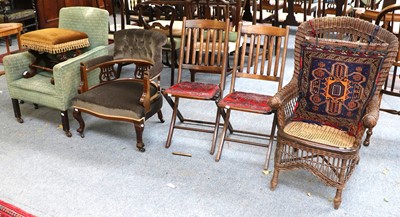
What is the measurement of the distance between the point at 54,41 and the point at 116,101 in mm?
907

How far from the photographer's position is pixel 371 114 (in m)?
2.20

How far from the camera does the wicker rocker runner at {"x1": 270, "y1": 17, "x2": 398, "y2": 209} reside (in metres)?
2.33

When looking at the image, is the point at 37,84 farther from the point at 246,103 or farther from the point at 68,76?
the point at 246,103

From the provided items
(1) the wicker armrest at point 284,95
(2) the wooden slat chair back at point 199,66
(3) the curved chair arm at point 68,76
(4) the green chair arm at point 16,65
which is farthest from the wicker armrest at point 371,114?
(4) the green chair arm at point 16,65

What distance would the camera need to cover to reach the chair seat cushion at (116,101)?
113 inches

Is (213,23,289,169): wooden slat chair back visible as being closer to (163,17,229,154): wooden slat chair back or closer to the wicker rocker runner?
(163,17,229,154): wooden slat chair back

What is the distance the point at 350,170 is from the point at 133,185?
1.42 m

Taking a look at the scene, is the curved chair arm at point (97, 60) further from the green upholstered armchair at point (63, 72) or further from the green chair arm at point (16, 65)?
the green chair arm at point (16, 65)

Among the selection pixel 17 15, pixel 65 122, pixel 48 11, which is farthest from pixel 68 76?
pixel 48 11

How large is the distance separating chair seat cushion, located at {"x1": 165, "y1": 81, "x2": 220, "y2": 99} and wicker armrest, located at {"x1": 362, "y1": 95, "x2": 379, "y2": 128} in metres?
1.09

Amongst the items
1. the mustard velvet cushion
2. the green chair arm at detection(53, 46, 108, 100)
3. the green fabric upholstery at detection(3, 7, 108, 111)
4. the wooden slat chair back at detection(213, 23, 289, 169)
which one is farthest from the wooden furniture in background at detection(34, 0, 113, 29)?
the wooden slat chair back at detection(213, 23, 289, 169)

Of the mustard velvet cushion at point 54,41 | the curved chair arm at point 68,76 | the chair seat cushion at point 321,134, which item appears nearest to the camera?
the chair seat cushion at point 321,134

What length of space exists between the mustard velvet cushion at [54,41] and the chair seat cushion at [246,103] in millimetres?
1550

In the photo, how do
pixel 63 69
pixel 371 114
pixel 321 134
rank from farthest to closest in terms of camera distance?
pixel 63 69 < pixel 321 134 < pixel 371 114
